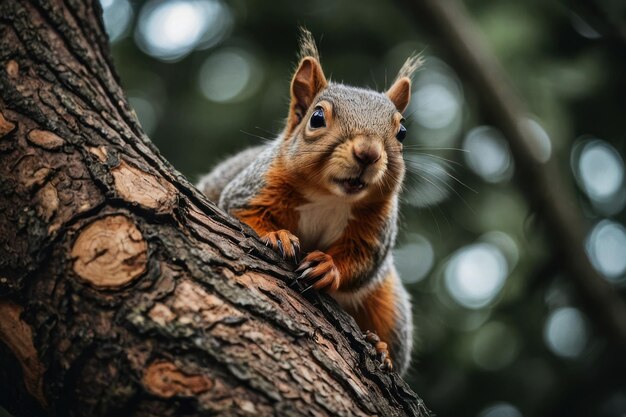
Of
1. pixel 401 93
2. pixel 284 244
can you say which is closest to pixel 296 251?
pixel 284 244

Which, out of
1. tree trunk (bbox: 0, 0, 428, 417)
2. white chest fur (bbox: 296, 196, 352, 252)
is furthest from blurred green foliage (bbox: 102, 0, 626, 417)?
tree trunk (bbox: 0, 0, 428, 417)

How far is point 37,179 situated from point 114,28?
3.55 meters

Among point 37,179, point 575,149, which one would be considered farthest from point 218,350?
point 575,149

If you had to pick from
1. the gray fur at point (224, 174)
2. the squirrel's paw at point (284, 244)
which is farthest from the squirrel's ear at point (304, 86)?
the squirrel's paw at point (284, 244)

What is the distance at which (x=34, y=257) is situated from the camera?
2133mm

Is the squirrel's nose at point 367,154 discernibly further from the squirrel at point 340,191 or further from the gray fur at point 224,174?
the gray fur at point 224,174

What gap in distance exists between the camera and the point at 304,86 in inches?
149

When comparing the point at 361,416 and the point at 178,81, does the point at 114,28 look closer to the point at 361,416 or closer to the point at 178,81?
the point at 178,81

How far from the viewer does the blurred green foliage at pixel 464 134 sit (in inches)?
192

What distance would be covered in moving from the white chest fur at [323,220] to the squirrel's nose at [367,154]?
1.67ft

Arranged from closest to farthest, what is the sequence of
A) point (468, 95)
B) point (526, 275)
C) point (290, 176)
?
point (290, 176), point (468, 95), point (526, 275)

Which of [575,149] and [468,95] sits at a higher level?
[575,149]

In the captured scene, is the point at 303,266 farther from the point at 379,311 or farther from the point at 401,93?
the point at 401,93

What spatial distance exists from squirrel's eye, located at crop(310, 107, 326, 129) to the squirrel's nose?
1.18 ft
